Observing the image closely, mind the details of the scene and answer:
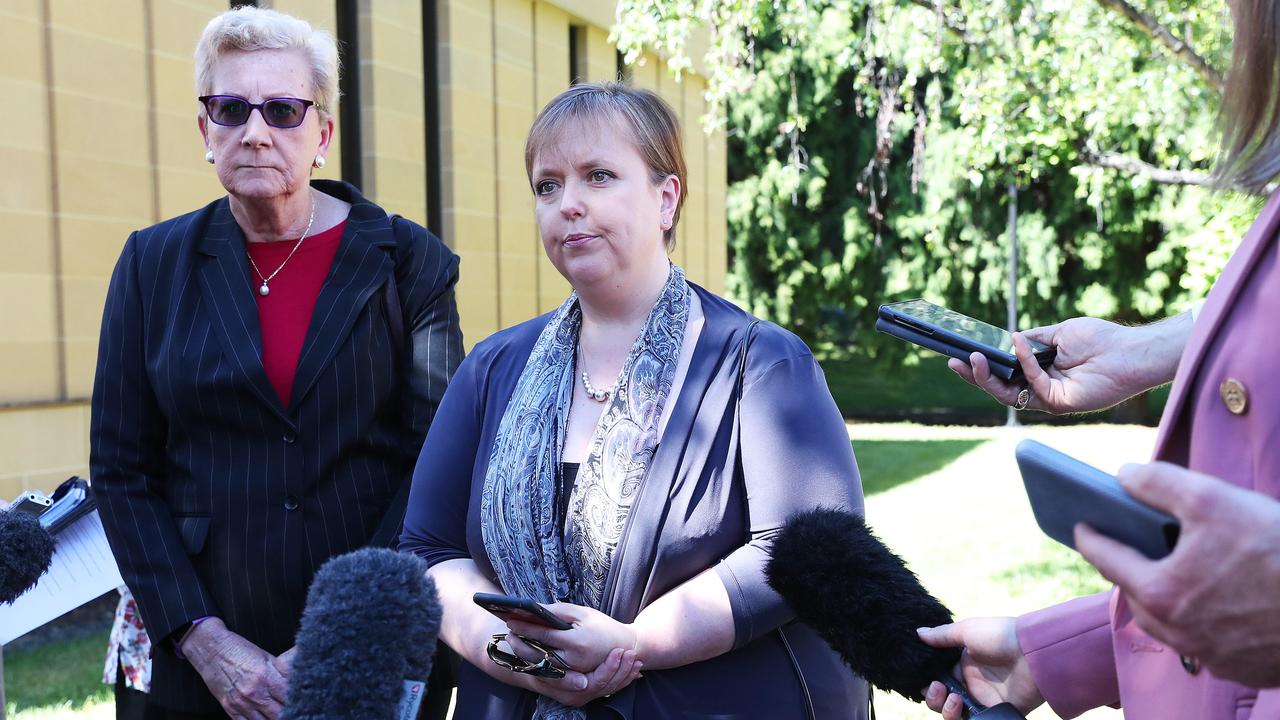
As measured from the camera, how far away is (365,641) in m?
1.27

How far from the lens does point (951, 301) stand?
875 inches

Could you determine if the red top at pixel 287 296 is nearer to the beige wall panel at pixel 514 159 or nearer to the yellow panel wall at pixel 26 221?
the yellow panel wall at pixel 26 221

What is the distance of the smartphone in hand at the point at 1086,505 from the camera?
1.17m

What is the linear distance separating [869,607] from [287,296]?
6.23ft

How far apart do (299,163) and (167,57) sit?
205 inches

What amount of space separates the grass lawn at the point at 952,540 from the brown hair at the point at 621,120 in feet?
3.81

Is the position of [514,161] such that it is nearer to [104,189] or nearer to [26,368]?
[104,189]

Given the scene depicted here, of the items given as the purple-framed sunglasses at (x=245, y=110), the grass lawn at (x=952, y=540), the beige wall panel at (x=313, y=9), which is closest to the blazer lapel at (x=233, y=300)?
the purple-framed sunglasses at (x=245, y=110)

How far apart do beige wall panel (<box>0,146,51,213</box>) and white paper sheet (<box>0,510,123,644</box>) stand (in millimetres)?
4441

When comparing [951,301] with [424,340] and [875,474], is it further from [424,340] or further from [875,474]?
[424,340]

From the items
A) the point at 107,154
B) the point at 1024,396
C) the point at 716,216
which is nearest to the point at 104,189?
the point at 107,154

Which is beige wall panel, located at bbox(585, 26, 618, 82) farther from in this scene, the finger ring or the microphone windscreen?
the microphone windscreen

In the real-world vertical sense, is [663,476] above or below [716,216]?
below

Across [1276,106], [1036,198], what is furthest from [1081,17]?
[1036,198]
